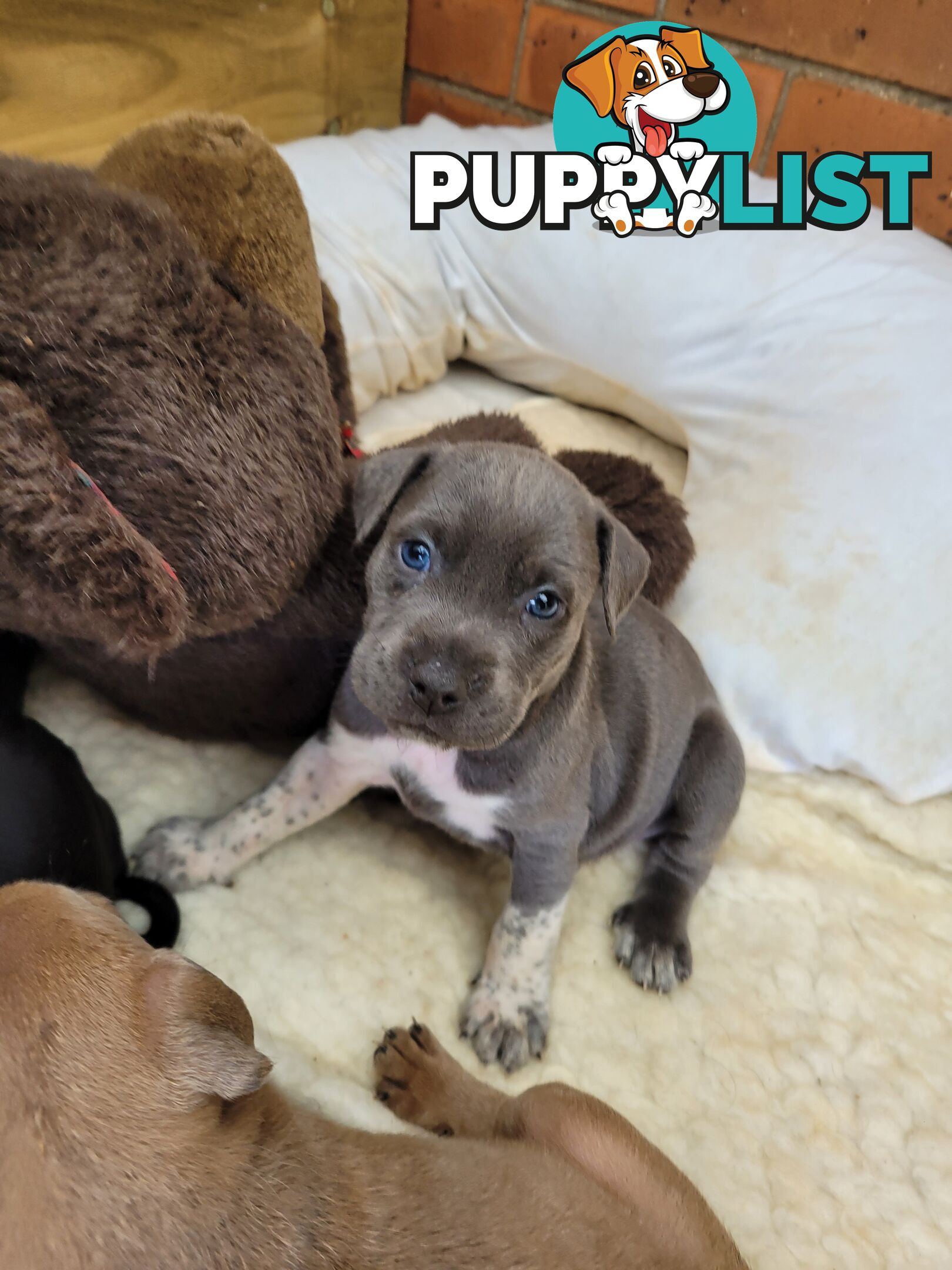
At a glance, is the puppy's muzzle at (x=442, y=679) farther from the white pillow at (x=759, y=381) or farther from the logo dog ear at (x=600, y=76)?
the logo dog ear at (x=600, y=76)

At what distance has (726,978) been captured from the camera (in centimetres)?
227

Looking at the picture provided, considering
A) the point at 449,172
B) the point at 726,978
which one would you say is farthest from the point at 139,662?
the point at 449,172

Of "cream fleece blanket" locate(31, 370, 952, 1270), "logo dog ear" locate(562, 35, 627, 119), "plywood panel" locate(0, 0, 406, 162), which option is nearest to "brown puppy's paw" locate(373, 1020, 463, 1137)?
"cream fleece blanket" locate(31, 370, 952, 1270)

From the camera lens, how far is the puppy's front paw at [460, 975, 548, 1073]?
1991mm

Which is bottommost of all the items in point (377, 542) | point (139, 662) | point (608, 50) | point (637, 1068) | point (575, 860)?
point (637, 1068)

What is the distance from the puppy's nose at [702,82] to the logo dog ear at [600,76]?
284 millimetres

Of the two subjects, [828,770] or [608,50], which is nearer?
[828,770]

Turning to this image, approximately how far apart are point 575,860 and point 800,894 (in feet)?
2.60

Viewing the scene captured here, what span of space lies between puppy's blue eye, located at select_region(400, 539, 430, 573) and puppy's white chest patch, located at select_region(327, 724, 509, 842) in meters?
0.36

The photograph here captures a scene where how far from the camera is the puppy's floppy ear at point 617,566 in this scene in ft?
6.02

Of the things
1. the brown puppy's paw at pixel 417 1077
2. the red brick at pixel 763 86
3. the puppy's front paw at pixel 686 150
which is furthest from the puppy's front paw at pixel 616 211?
the brown puppy's paw at pixel 417 1077

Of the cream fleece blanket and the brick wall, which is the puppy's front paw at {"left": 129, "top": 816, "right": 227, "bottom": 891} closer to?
the cream fleece blanket

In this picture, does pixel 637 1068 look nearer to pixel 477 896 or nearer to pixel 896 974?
pixel 477 896

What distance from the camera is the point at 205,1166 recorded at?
1.28 metres
